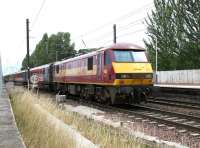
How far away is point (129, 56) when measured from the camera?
21000 mm

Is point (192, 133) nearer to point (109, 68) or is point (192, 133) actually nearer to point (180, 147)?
point (180, 147)

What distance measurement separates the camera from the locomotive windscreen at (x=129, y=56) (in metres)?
20.7

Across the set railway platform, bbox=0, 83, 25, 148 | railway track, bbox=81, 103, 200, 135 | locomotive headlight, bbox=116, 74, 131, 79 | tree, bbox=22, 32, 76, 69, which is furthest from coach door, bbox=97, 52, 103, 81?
tree, bbox=22, 32, 76, 69

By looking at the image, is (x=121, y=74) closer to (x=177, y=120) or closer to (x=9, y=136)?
(x=177, y=120)

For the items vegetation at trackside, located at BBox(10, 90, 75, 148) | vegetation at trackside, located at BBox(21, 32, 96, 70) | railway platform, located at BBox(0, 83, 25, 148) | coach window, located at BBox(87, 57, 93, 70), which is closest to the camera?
railway platform, located at BBox(0, 83, 25, 148)

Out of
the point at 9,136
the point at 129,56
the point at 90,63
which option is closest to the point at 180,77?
the point at 90,63

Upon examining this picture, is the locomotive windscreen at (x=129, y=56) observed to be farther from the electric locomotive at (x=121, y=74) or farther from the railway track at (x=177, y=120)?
the railway track at (x=177, y=120)

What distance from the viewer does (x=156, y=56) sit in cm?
4906

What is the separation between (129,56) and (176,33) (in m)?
27.9

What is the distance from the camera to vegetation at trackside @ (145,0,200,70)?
44.4 m

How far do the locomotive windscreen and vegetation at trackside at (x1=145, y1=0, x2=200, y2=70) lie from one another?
22288 mm

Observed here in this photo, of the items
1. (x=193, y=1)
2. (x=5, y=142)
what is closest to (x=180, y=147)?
(x=5, y=142)

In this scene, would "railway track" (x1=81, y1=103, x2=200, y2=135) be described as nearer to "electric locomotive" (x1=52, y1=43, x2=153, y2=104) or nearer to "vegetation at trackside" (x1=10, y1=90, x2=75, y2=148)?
"electric locomotive" (x1=52, y1=43, x2=153, y2=104)

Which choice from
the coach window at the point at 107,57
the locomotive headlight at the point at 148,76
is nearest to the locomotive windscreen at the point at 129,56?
the coach window at the point at 107,57
